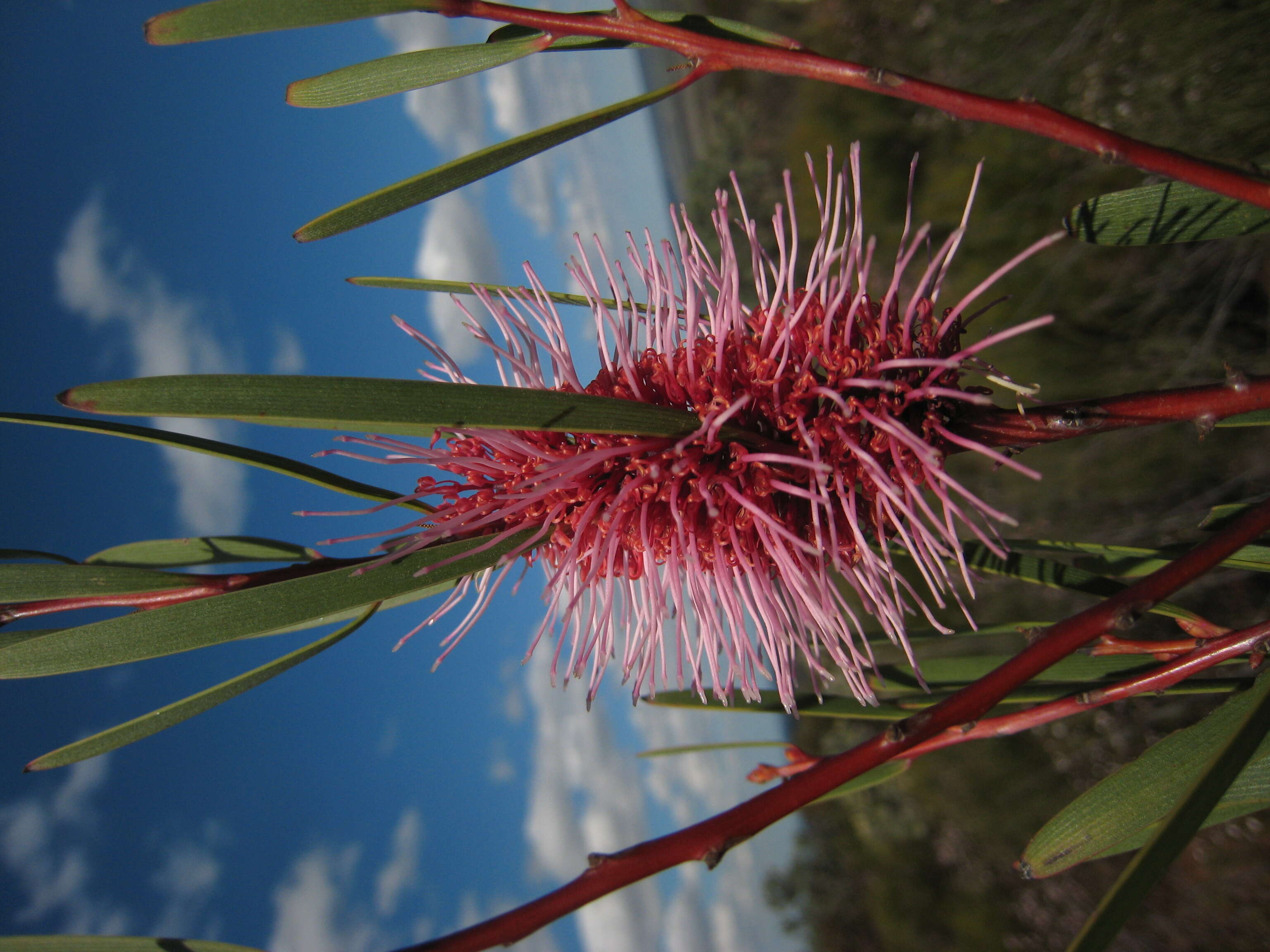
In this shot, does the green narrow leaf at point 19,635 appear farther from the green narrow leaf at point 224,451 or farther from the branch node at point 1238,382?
the branch node at point 1238,382

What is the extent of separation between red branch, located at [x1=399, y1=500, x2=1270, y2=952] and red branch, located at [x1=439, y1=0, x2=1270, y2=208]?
7.9 inches

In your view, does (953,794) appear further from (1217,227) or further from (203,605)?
(203,605)

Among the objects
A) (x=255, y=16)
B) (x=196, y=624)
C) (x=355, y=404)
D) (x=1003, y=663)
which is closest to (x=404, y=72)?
(x=255, y=16)

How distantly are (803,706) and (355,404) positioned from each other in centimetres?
51

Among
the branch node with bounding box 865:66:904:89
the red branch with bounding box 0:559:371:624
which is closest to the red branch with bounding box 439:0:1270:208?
the branch node with bounding box 865:66:904:89

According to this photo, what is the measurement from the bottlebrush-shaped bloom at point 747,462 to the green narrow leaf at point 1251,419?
0.56ft

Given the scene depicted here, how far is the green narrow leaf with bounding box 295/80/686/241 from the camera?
0.39 m

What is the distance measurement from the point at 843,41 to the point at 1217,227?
158 inches

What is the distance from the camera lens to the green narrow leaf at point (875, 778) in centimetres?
47

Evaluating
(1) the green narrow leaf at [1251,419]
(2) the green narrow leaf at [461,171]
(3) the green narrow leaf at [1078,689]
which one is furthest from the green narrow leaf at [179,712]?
(1) the green narrow leaf at [1251,419]

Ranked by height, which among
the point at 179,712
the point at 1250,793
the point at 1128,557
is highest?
the point at 179,712

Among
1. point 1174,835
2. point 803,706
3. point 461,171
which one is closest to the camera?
point 1174,835

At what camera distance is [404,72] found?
43 centimetres

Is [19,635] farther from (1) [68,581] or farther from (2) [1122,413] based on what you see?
(2) [1122,413]
